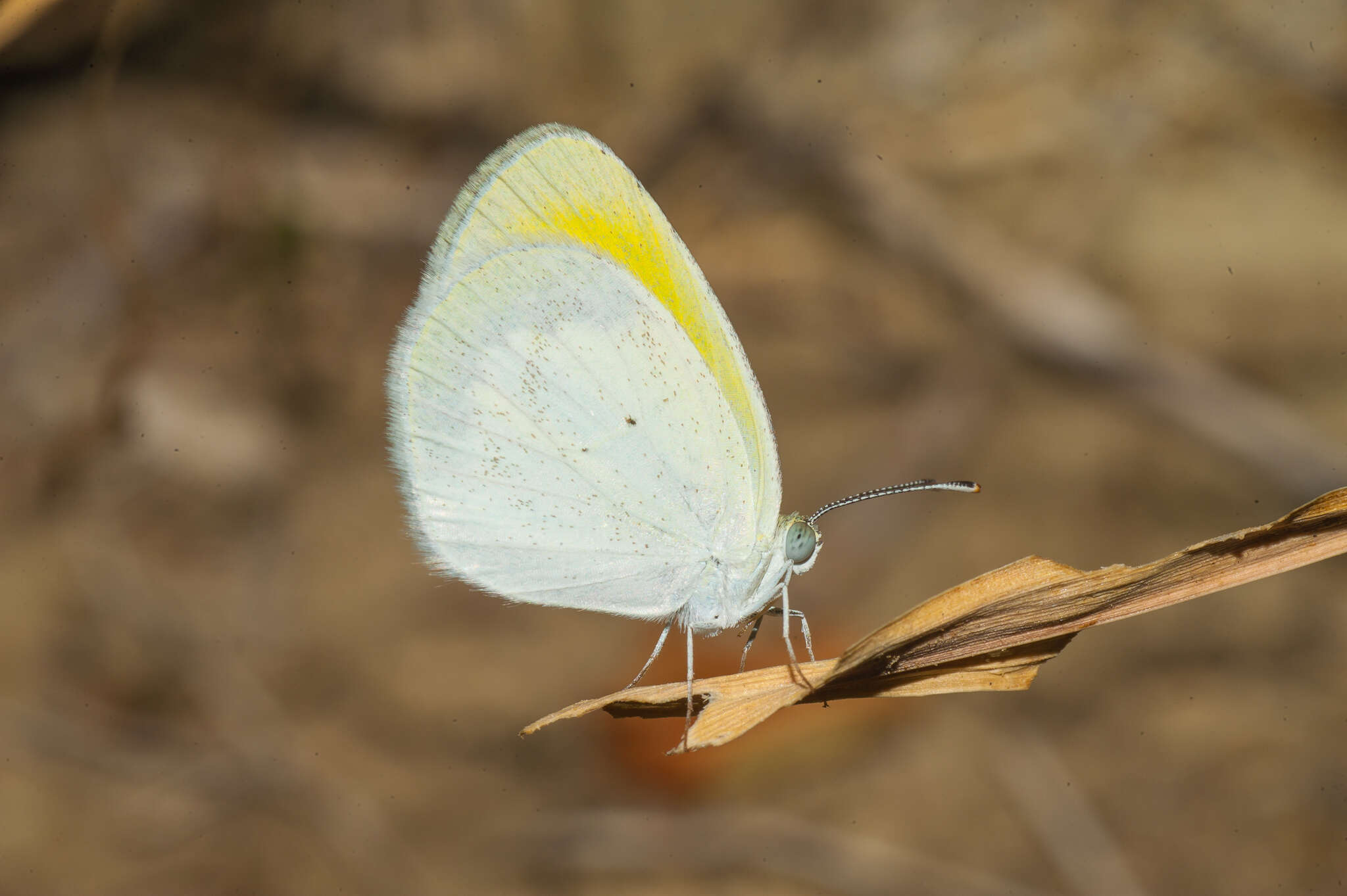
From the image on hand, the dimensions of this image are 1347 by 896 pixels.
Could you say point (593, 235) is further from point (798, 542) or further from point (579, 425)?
point (798, 542)

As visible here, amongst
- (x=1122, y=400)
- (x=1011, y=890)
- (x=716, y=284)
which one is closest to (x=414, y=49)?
(x=716, y=284)

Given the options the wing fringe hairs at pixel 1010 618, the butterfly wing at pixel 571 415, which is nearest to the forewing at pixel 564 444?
the butterfly wing at pixel 571 415

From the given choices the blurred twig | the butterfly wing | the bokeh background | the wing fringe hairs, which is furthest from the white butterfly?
the blurred twig

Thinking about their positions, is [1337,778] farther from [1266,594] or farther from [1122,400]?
[1122,400]

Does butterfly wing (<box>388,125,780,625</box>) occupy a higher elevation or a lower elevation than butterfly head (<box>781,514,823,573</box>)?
higher

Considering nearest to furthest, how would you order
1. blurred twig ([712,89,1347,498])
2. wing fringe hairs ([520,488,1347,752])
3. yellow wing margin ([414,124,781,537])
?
1. wing fringe hairs ([520,488,1347,752])
2. yellow wing margin ([414,124,781,537])
3. blurred twig ([712,89,1347,498])

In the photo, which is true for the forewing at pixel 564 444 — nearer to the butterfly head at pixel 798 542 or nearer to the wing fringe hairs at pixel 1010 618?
the butterfly head at pixel 798 542

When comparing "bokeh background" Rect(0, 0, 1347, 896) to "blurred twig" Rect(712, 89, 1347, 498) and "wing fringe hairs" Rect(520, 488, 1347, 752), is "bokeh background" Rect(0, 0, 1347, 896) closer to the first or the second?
"blurred twig" Rect(712, 89, 1347, 498)

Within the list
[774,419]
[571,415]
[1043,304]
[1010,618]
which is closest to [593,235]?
[571,415]
